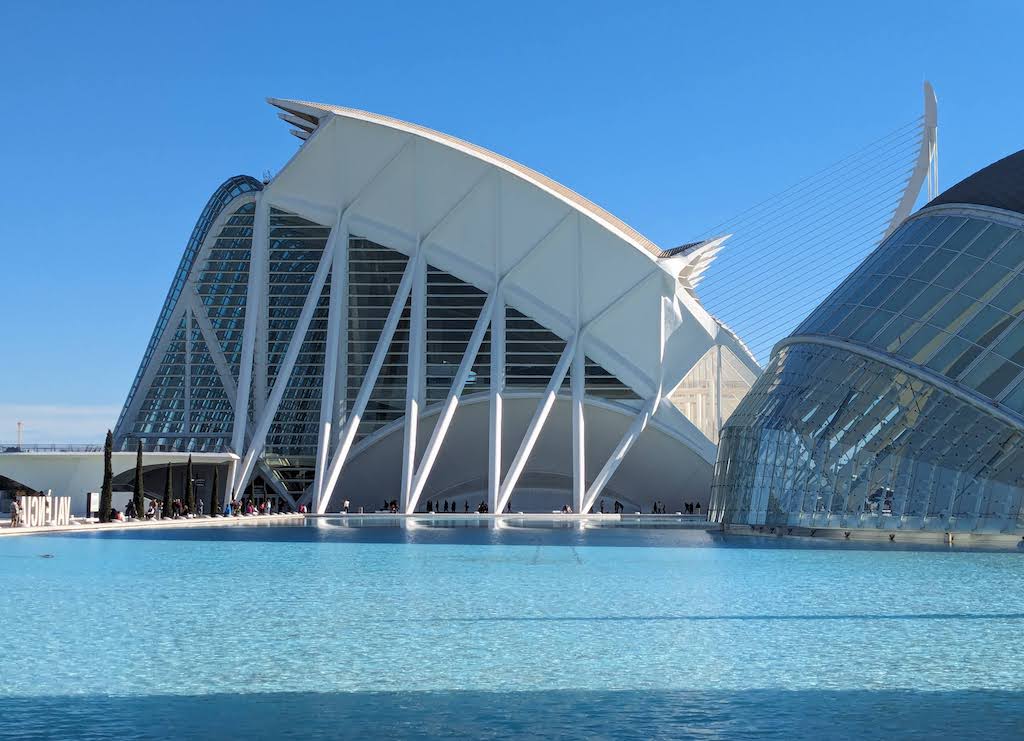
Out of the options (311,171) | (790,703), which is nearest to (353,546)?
(790,703)

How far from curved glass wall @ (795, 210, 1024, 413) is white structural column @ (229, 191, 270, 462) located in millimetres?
30026

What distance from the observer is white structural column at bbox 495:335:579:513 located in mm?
53969

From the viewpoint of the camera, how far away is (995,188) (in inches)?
1261

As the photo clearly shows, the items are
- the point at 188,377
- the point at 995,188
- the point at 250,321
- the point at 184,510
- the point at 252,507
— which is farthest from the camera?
the point at 188,377

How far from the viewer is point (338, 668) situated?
35.4 feet

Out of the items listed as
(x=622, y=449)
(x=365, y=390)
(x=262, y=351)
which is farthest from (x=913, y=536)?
(x=262, y=351)

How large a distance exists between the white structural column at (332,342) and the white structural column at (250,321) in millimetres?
3614

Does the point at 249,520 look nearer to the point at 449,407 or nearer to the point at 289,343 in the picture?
the point at 449,407

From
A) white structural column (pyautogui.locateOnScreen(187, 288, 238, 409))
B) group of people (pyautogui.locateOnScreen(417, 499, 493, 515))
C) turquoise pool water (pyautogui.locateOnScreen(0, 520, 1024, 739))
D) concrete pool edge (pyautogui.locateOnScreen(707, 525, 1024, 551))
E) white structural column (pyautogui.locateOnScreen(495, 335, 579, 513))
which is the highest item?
white structural column (pyautogui.locateOnScreen(187, 288, 238, 409))

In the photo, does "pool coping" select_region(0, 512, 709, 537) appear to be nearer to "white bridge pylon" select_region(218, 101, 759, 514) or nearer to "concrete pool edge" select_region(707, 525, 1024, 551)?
"white bridge pylon" select_region(218, 101, 759, 514)

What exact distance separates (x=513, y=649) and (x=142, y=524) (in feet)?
101

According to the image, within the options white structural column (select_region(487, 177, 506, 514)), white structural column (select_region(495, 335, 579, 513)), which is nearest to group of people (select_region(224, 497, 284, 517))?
white structural column (select_region(487, 177, 506, 514))

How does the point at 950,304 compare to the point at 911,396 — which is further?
→ the point at 950,304

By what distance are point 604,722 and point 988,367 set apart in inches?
862
